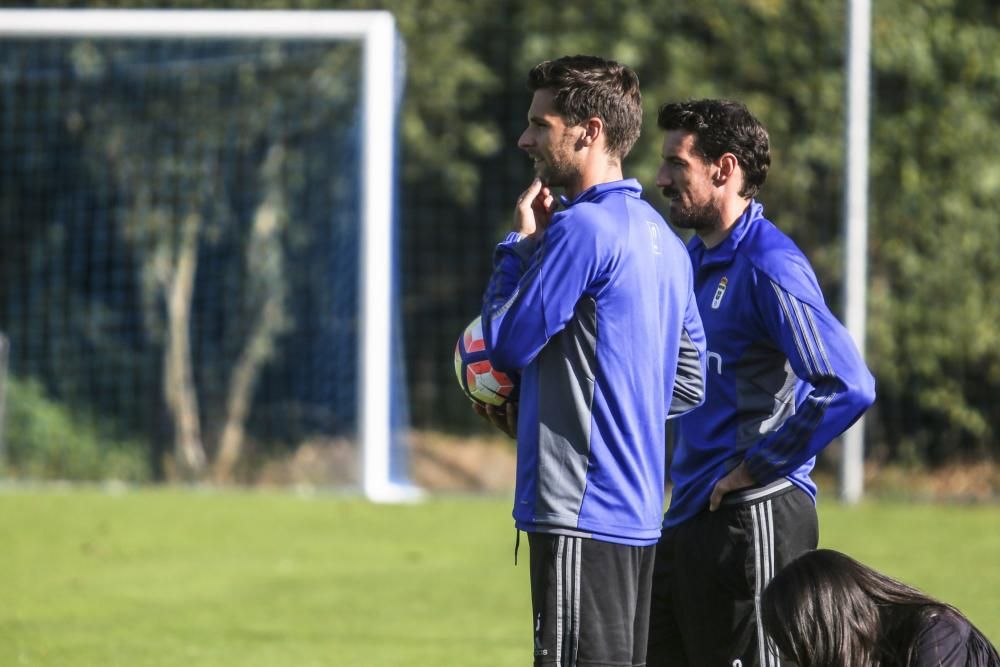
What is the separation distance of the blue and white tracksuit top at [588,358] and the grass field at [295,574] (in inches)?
124

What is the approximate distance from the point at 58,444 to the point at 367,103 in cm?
523

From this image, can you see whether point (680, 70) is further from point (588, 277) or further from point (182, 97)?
point (588, 277)

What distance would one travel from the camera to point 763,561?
4.02 meters

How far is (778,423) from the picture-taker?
13.4 ft

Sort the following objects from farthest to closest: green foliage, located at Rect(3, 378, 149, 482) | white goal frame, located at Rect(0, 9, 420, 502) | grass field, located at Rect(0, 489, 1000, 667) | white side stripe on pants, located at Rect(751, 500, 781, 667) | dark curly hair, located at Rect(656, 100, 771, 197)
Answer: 1. green foliage, located at Rect(3, 378, 149, 482)
2. white goal frame, located at Rect(0, 9, 420, 502)
3. grass field, located at Rect(0, 489, 1000, 667)
4. dark curly hair, located at Rect(656, 100, 771, 197)
5. white side stripe on pants, located at Rect(751, 500, 781, 667)

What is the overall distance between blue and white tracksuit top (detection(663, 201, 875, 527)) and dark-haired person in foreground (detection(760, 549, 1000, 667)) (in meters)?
1.01

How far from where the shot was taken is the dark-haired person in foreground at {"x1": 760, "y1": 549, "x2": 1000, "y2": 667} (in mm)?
2787

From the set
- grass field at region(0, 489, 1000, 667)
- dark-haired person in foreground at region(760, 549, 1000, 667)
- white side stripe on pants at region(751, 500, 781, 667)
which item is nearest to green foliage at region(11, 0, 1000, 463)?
grass field at region(0, 489, 1000, 667)

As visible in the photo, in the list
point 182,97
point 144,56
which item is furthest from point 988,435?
point 144,56

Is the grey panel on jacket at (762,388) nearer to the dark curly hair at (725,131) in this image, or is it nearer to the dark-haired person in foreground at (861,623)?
the dark curly hair at (725,131)

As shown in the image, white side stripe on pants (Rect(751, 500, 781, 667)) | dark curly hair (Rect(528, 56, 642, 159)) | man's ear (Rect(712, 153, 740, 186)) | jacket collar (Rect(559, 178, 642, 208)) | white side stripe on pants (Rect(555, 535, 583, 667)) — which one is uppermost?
dark curly hair (Rect(528, 56, 642, 159))

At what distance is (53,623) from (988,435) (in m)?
8.56

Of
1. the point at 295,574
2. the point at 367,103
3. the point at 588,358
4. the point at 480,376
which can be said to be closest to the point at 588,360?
the point at 588,358

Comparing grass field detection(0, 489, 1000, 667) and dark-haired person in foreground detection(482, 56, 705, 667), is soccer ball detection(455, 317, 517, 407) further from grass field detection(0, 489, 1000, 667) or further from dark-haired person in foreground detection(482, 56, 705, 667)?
grass field detection(0, 489, 1000, 667)
